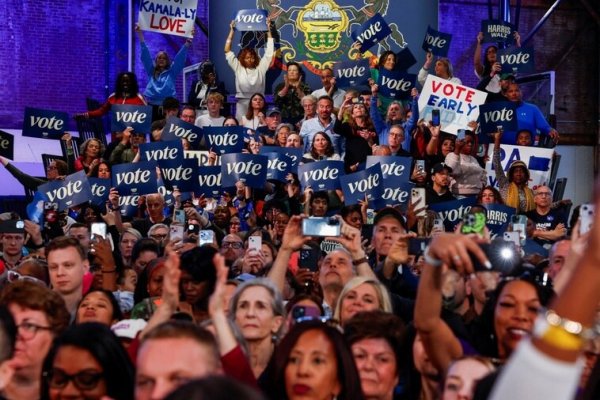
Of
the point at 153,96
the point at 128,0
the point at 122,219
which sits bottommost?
the point at 122,219

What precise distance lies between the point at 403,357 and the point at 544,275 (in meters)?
1.33

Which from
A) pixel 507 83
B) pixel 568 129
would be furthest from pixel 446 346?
pixel 568 129

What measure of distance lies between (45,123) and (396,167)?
4064mm

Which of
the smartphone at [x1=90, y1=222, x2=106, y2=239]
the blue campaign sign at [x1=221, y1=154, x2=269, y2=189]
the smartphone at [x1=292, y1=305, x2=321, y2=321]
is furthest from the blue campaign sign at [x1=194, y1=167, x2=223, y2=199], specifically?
the smartphone at [x1=292, y1=305, x2=321, y2=321]

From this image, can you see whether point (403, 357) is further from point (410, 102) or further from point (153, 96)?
point (153, 96)

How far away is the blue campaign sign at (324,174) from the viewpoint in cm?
1117

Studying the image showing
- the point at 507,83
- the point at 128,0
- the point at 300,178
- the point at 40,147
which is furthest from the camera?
the point at 128,0

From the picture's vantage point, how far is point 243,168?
37.0 ft

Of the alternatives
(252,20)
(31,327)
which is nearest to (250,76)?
(252,20)

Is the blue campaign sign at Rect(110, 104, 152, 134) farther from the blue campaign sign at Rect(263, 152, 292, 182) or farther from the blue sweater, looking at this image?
the blue sweater

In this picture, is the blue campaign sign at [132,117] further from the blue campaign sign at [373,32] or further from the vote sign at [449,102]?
the blue campaign sign at [373,32]

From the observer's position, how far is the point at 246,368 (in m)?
4.27

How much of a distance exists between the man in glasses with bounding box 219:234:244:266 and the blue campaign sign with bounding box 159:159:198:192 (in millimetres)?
1950

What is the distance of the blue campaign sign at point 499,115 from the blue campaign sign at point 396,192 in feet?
8.62
